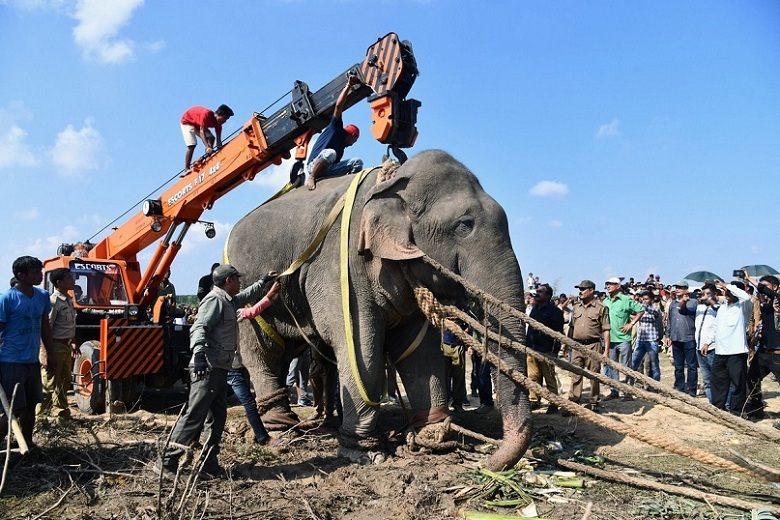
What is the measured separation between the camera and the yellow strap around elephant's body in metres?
6.07

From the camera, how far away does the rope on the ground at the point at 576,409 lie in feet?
14.3

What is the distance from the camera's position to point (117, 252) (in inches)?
407

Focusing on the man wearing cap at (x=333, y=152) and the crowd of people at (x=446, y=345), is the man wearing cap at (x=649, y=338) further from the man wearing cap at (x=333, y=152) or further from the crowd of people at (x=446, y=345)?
the man wearing cap at (x=333, y=152)

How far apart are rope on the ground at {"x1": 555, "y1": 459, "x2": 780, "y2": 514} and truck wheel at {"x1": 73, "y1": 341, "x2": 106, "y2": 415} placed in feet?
21.1

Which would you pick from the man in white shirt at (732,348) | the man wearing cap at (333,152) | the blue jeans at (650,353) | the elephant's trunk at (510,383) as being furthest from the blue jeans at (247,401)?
the blue jeans at (650,353)

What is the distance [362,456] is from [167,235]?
5065 millimetres

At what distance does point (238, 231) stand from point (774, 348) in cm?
708

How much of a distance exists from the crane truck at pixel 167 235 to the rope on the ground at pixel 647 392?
6.66 ft

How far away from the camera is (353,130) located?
27.0 feet

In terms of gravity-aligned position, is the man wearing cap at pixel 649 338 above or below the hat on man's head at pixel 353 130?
below

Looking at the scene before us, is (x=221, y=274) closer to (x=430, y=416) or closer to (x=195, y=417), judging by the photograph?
(x=195, y=417)

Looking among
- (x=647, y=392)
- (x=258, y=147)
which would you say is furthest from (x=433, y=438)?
Answer: (x=258, y=147)

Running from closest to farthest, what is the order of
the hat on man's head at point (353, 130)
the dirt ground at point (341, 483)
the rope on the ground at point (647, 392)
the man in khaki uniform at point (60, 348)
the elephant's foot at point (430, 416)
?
the rope on the ground at point (647, 392), the dirt ground at point (341, 483), the elephant's foot at point (430, 416), the man in khaki uniform at point (60, 348), the hat on man's head at point (353, 130)

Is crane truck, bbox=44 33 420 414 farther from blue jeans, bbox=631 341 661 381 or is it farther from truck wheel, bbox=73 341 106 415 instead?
blue jeans, bbox=631 341 661 381
